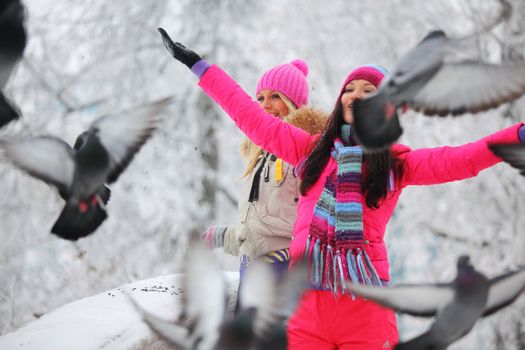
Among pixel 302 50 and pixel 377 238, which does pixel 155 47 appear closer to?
pixel 302 50

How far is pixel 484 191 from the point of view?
5.12m

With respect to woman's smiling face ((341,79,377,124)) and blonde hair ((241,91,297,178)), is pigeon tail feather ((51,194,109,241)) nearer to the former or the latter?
woman's smiling face ((341,79,377,124))

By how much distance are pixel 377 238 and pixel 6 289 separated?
3940mm

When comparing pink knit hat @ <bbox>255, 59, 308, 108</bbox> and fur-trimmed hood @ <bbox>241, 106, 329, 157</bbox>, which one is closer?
fur-trimmed hood @ <bbox>241, 106, 329, 157</bbox>

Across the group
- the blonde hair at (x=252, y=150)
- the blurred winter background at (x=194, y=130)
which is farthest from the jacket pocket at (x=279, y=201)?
the blurred winter background at (x=194, y=130)

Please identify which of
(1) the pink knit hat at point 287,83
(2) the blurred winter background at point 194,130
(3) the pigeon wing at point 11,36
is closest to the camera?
(3) the pigeon wing at point 11,36

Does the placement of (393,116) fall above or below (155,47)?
below

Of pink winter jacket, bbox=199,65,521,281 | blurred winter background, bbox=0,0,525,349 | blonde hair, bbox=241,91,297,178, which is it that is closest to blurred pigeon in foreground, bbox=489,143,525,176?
pink winter jacket, bbox=199,65,521,281

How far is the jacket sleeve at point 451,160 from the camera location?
170cm

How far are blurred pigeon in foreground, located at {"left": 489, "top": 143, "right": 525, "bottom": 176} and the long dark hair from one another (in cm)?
50

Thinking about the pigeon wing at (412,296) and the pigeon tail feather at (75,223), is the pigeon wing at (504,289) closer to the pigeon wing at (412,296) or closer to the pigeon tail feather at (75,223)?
the pigeon wing at (412,296)

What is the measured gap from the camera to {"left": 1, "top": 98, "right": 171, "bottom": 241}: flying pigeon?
138cm

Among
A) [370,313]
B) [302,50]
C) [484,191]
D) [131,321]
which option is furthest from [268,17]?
[370,313]

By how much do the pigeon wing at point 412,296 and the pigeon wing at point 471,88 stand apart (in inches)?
17.5
